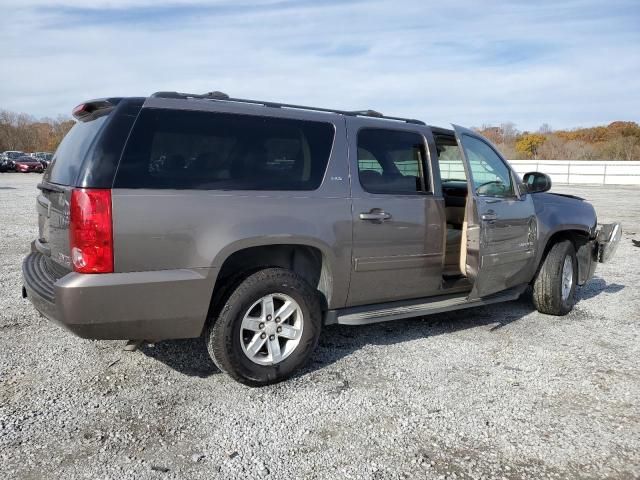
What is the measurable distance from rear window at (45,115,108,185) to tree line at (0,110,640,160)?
98.6 ft

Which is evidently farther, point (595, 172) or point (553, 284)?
point (595, 172)

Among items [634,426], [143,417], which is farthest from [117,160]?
[634,426]

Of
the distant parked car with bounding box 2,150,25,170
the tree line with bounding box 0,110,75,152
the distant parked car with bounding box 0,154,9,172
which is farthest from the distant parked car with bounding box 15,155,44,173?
the tree line with bounding box 0,110,75,152

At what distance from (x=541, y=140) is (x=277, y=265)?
57627 millimetres

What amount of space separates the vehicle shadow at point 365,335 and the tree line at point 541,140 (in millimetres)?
27803

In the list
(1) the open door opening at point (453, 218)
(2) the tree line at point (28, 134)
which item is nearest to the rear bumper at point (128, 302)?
(1) the open door opening at point (453, 218)

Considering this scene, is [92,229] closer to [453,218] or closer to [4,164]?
[453,218]

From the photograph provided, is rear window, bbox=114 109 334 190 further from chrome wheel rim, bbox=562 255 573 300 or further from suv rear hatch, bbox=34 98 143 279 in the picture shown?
chrome wheel rim, bbox=562 255 573 300

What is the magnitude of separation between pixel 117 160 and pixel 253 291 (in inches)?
45.9

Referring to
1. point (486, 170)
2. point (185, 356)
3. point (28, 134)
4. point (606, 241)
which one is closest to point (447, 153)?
point (486, 170)

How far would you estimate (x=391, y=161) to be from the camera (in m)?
4.44

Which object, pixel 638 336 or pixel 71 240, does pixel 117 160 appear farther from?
pixel 638 336

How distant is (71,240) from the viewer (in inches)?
127

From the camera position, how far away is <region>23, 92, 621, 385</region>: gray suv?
3250 mm
